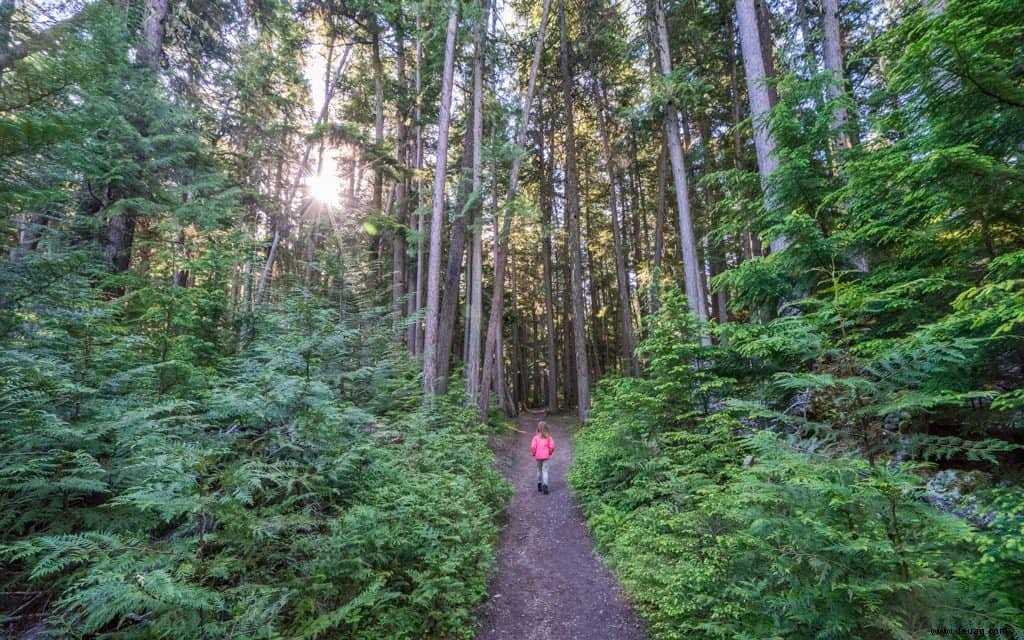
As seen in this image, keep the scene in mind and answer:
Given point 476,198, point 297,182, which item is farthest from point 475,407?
point 297,182

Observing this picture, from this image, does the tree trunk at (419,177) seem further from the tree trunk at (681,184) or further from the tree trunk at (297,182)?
the tree trunk at (681,184)

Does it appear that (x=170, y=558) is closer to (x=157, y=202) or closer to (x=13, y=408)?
(x=13, y=408)

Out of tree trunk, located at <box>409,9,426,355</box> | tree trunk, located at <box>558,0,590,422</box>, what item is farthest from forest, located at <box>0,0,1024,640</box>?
tree trunk, located at <box>558,0,590,422</box>

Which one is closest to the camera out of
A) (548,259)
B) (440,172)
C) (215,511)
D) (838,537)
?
(838,537)

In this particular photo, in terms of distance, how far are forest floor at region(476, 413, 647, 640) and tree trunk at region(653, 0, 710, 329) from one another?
718 cm

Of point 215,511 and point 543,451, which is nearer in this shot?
point 215,511

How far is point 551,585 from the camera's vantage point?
16.8ft

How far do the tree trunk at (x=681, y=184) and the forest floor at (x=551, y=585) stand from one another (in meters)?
7.18

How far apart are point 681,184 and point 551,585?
1128 centimetres

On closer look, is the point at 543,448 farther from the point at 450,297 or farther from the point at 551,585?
the point at 450,297

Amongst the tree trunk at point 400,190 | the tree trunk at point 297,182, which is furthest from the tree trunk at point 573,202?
the tree trunk at point 297,182

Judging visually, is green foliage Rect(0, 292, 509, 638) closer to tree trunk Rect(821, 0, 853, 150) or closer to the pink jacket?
the pink jacket

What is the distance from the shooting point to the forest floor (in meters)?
4.19

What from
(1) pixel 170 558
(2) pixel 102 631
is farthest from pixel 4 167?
(2) pixel 102 631
